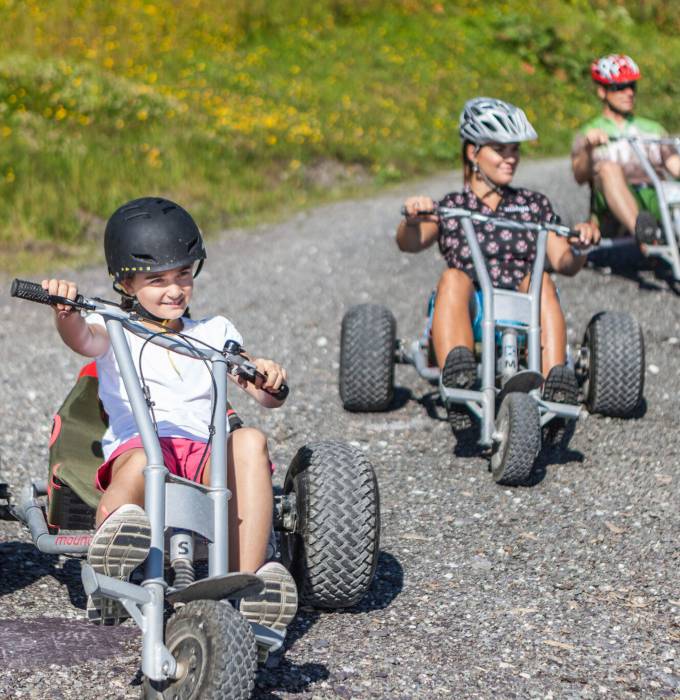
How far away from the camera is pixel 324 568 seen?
399 centimetres

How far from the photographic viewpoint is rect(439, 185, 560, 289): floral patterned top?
630cm

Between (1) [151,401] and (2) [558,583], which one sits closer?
(1) [151,401]

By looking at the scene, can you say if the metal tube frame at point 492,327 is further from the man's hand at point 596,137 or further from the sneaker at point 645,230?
the sneaker at point 645,230

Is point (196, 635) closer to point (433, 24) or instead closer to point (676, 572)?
point (676, 572)

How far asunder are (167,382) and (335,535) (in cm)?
71

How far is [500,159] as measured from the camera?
249 inches

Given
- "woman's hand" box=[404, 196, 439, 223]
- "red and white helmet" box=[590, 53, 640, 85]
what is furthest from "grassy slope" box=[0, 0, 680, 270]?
"woman's hand" box=[404, 196, 439, 223]

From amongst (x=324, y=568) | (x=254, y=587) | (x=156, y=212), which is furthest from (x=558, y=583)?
(x=156, y=212)

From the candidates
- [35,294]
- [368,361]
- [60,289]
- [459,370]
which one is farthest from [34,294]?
[368,361]

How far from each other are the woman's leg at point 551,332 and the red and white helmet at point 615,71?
2.95 metres

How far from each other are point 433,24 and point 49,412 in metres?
13.8

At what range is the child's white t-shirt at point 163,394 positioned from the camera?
157 inches

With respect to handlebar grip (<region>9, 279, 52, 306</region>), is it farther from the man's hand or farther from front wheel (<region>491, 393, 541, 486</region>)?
the man's hand

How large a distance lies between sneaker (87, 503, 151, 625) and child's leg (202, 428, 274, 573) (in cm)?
39
